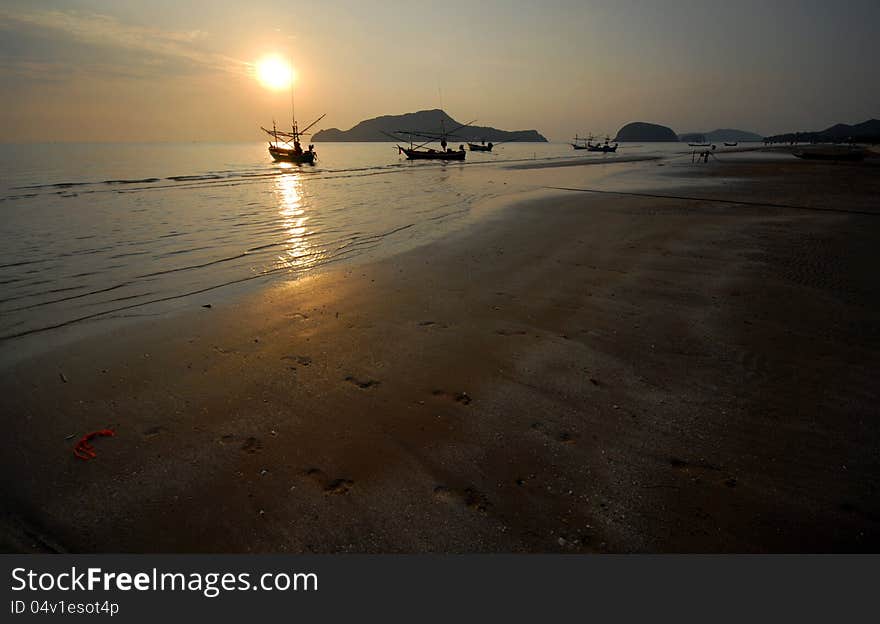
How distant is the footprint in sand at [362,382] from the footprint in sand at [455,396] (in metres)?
0.79

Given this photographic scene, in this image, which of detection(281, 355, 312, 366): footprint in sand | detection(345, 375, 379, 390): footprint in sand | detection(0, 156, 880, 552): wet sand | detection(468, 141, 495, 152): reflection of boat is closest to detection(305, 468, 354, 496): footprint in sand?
detection(0, 156, 880, 552): wet sand

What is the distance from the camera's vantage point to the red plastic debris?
3938mm

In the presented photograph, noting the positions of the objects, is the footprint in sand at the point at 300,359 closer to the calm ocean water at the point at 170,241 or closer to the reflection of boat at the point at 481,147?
the calm ocean water at the point at 170,241

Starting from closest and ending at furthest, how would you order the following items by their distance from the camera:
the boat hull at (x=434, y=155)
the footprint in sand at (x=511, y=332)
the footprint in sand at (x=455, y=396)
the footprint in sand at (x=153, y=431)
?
the footprint in sand at (x=153, y=431) → the footprint in sand at (x=455, y=396) → the footprint in sand at (x=511, y=332) → the boat hull at (x=434, y=155)

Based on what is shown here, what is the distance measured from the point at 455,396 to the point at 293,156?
82.5m

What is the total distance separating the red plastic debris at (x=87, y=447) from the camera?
394cm

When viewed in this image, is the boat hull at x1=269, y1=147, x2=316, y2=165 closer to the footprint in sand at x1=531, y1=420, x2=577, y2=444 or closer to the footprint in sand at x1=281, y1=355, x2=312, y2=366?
the footprint in sand at x1=281, y1=355, x2=312, y2=366

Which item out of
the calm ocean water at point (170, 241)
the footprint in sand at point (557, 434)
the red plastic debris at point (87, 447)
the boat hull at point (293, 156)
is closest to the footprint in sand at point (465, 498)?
the footprint in sand at point (557, 434)

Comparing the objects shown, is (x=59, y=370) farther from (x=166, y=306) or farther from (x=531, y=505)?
(x=531, y=505)

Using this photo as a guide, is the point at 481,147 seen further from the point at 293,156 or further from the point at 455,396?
the point at 455,396

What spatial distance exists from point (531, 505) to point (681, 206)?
20.0 metres

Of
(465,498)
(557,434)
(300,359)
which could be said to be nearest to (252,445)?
(300,359)

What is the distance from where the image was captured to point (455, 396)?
4.86 metres

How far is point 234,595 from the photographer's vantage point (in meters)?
2.78
